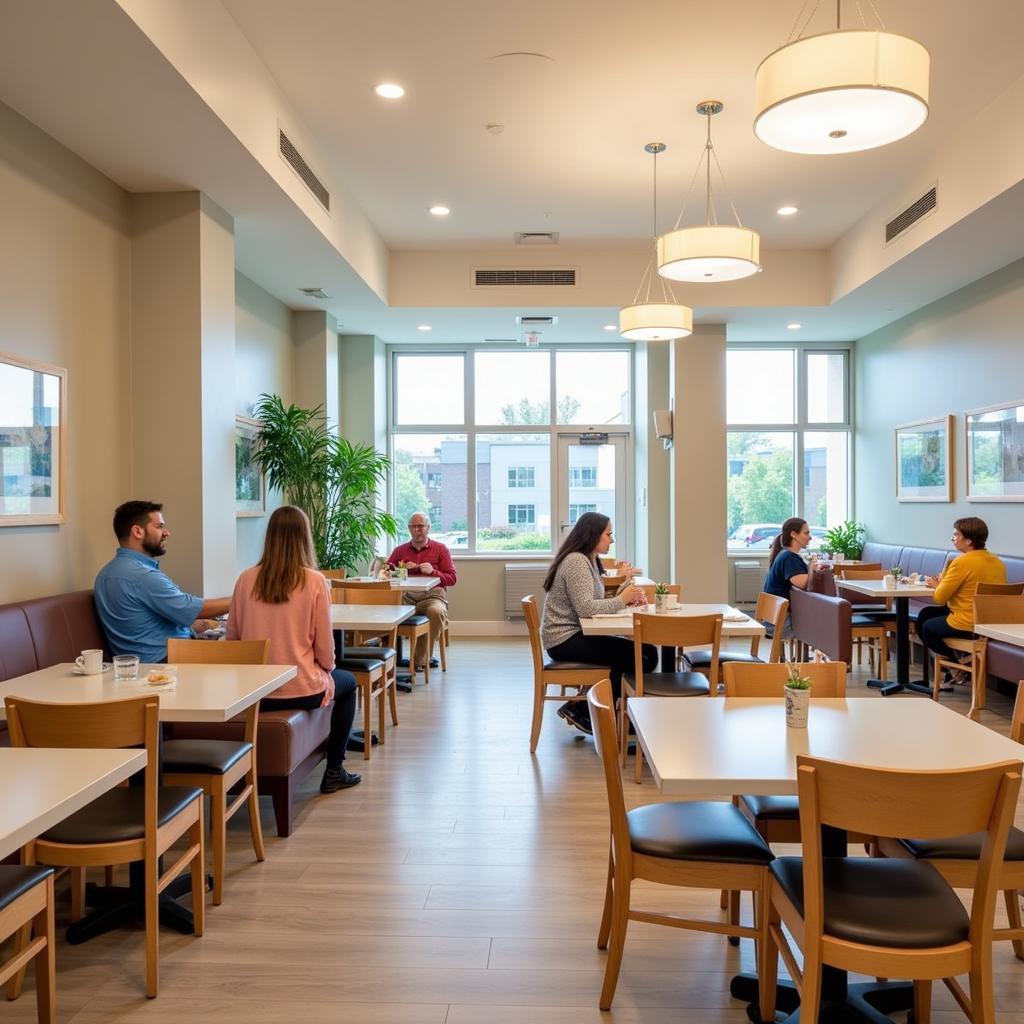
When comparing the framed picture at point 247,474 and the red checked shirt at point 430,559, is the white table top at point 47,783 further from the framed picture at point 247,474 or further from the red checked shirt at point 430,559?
the red checked shirt at point 430,559

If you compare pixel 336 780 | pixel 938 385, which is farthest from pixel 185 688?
pixel 938 385

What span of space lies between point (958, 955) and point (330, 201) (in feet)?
19.0

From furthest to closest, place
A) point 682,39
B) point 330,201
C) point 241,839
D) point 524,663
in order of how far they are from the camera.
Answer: point 524,663, point 330,201, point 682,39, point 241,839

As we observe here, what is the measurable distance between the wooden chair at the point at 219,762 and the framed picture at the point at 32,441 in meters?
1.14

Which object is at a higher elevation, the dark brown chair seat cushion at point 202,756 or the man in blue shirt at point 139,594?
the man in blue shirt at point 139,594

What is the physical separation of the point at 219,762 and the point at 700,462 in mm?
6534

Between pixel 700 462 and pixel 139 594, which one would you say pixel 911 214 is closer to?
pixel 700 462

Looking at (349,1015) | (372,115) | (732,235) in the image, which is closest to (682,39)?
(732,235)

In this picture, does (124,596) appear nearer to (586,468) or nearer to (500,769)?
(500,769)

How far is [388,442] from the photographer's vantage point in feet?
33.4

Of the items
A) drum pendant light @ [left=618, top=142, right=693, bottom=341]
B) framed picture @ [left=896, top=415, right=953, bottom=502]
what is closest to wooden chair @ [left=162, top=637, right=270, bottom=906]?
drum pendant light @ [left=618, top=142, right=693, bottom=341]

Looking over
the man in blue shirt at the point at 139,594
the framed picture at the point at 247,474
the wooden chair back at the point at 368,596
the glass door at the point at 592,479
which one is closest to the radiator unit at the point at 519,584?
the glass door at the point at 592,479

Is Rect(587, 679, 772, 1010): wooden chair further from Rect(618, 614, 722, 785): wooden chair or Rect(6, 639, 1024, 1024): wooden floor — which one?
Rect(618, 614, 722, 785): wooden chair

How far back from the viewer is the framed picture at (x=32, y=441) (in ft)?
12.8
